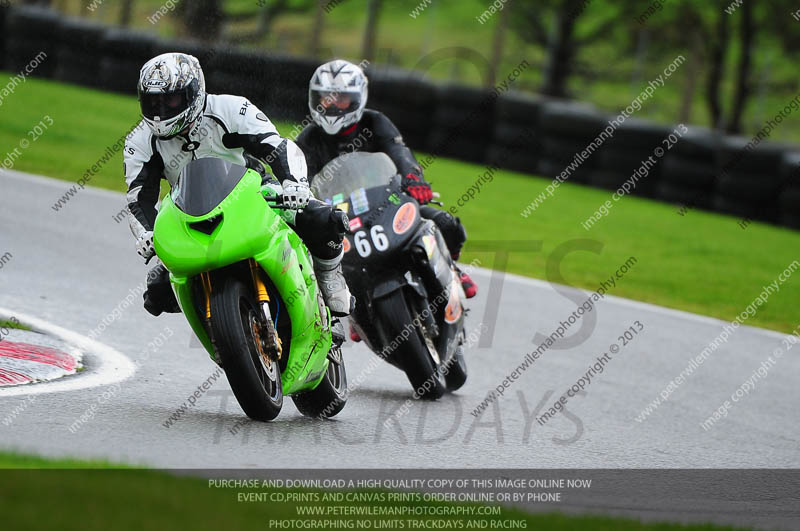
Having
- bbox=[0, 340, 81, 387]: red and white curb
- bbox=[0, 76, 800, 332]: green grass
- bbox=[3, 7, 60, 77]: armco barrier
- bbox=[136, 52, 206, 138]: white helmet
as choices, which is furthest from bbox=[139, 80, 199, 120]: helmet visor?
→ bbox=[3, 7, 60, 77]: armco barrier

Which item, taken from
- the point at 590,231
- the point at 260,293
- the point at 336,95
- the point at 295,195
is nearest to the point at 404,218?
the point at 336,95

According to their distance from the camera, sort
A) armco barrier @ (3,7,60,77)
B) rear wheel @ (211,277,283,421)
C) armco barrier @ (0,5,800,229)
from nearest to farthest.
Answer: rear wheel @ (211,277,283,421) → armco barrier @ (0,5,800,229) → armco barrier @ (3,7,60,77)

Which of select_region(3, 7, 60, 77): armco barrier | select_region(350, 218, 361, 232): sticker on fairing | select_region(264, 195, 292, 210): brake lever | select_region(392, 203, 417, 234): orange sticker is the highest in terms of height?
select_region(264, 195, 292, 210): brake lever

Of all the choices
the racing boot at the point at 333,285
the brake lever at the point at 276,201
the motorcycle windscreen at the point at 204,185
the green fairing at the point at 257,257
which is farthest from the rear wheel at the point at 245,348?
the racing boot at the point at 333,285

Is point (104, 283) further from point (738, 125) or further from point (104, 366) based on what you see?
point (738, 125)

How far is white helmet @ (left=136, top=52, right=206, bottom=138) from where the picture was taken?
5203mm

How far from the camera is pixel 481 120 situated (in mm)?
20859

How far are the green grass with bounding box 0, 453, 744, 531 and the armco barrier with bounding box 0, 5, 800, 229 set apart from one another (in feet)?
47.1

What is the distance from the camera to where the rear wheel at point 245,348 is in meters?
4.80

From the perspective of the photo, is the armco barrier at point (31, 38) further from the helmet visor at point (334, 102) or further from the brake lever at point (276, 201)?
the brake lever at point (276, 201)

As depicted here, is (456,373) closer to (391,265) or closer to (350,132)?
(391,265)

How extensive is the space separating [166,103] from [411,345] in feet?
6.77

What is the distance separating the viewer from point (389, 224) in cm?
662

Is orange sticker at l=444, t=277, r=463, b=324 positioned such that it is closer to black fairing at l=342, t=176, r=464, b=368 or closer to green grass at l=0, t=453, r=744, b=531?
black fairing at l=342, t=176, r=464, b=368
